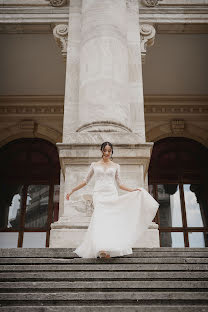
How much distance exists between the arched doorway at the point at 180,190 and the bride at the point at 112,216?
734cm

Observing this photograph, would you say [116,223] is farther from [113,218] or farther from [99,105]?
[99,105]

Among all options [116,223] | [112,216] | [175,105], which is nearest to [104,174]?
[112,216]

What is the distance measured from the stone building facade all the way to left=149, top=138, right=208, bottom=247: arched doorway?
0.04m

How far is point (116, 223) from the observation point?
4449 mm

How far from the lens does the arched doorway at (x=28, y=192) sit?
12.0 m

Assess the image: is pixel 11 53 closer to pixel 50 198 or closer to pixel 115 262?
pixel 50 198

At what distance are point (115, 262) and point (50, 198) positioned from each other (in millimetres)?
8865

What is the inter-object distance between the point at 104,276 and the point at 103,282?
0.16 m

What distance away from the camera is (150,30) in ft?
28.9

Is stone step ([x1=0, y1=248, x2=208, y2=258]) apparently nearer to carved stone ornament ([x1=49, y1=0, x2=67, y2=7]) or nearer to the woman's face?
the woman's face

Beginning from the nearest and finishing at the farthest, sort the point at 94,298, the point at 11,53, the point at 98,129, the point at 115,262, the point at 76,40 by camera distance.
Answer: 1. the point at 94,298
2. the point at 115,262
3. the point at 98,129
4. the point at 76,40
5. the point at 11,53

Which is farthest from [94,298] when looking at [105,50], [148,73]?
[148,73]

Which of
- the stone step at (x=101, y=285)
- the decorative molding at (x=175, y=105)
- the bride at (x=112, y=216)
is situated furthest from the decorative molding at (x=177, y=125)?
the stone step at (x=101, y=285)

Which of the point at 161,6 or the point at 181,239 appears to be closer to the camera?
the point at 161,6
